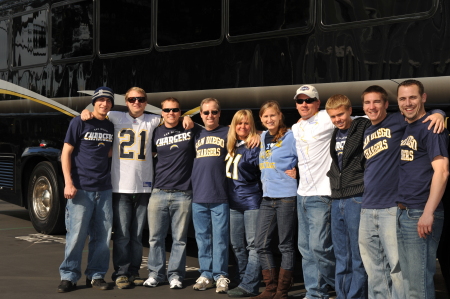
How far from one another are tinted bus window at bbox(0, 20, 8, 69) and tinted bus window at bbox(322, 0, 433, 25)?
20.6 ft

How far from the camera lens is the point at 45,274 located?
7832mm

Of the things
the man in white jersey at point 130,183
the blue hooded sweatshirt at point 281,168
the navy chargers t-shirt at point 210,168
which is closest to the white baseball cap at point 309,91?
the blue hooded sweatshirt at point 281,168

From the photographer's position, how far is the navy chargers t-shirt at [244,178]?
22.2ft

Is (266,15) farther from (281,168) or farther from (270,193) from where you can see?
(270,193)

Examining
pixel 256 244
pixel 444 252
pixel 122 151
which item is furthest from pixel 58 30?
pixel 444 252

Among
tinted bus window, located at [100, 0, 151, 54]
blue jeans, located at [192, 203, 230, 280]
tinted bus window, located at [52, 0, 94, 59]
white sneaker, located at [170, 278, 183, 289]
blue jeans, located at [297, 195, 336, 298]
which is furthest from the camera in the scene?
tinted bus window, located at [52, 0, 94, 59]

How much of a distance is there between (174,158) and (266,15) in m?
1.78

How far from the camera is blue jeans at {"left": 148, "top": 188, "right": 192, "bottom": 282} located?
7035 mm

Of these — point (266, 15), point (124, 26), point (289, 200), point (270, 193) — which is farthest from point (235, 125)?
point (124, 26)

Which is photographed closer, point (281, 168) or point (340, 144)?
point (340, 144)

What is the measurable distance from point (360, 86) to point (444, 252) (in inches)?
65.1

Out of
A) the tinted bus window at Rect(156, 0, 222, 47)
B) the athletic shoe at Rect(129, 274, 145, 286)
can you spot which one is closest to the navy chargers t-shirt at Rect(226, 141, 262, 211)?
the athletic shoe at Rect(129, 274, 145, 286)

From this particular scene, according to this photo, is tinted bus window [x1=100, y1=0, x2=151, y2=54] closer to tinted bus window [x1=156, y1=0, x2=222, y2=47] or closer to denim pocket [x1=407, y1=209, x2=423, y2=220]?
tinted bus window [x1=156, y1=0, x2=222, y2=47]

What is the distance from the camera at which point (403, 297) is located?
5.16 m
